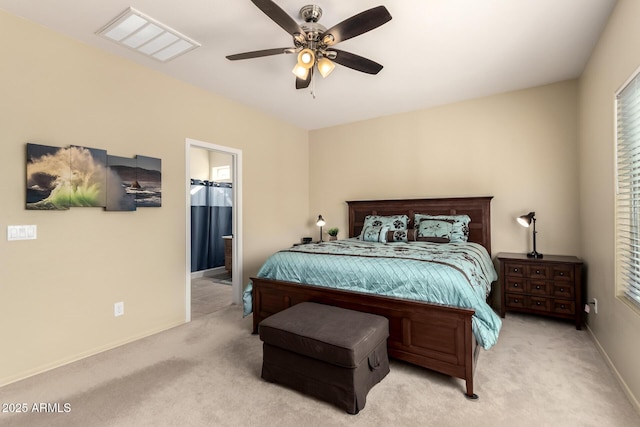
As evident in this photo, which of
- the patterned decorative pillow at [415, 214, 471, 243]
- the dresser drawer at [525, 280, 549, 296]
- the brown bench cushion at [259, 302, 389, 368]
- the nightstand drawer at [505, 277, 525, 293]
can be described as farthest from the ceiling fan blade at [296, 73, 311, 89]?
the dresser drawer at [525, 280, 549, 296]

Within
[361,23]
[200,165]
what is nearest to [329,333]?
[361,23]

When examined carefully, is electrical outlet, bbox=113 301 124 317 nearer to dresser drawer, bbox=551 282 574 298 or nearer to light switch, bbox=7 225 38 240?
light switch, bbox=7 225 38 240

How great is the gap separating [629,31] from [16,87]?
14.2 ft

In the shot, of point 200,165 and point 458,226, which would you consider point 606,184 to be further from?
point 200,165

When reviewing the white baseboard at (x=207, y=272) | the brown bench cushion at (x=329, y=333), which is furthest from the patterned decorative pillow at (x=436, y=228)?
the white baseboard at (x=207, y=272)

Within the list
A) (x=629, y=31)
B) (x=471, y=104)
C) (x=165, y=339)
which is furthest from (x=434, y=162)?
(x=165, y=339)

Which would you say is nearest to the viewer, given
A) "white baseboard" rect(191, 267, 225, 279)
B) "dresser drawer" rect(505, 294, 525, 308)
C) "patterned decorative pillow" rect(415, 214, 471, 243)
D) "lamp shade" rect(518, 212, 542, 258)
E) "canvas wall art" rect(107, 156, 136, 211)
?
"canvas wall art" rect(107, 156, 136, 211)

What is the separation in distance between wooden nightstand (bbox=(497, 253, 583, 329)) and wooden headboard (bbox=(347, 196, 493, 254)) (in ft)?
1.72

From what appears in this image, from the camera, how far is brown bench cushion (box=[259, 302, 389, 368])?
1.84m

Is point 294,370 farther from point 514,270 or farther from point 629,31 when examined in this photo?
point 629,31

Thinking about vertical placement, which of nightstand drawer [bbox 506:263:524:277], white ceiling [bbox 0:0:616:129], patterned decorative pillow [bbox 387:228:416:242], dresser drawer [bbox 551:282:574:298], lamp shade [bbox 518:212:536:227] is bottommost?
dresser drawer [bbox 551:282:574:298]

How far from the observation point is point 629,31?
195 cm

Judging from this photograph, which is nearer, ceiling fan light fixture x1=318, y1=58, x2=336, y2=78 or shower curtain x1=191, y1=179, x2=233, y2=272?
ceiling fan light fixture x1=318, y1=58, x2=336, y2=78

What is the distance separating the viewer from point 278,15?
1.85m
